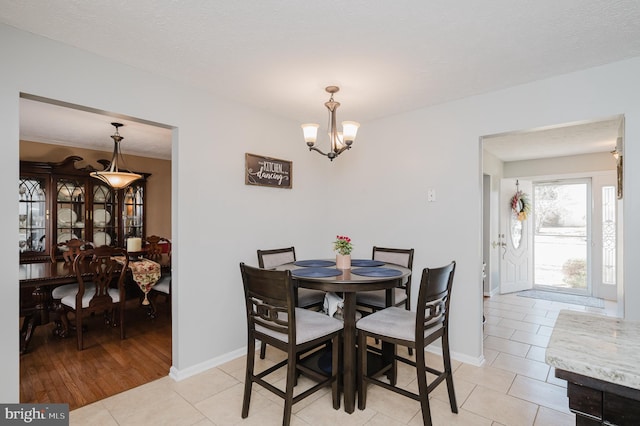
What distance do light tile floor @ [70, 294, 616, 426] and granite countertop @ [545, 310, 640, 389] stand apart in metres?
1.24

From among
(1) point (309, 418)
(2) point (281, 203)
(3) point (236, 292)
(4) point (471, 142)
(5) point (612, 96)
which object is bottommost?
(1) point (309, 418)

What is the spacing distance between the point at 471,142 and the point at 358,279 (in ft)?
5.56

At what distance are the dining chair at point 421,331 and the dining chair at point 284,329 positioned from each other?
17 cm

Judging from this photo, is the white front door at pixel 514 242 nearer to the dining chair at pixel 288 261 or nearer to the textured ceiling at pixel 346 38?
the textured ceiling at pixel 346 38

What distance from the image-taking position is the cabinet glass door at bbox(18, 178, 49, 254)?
13.3 feet

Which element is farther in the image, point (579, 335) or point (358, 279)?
point (358, 279)

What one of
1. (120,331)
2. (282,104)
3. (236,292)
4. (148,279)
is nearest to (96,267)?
(148,279)

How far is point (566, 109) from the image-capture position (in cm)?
238

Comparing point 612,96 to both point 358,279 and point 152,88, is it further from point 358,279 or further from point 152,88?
point 152,88

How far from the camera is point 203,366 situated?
2662mm

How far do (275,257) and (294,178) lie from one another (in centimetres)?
93

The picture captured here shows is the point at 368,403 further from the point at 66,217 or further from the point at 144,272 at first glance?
the point at 66,217

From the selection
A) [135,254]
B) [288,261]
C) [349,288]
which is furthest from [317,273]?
[135,254]

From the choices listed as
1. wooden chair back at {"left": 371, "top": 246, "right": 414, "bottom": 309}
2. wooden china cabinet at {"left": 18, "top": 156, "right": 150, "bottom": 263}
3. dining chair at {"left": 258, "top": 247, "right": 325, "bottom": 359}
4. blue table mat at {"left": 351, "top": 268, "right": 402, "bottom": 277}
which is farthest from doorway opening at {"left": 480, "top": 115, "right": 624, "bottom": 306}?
wooden china cabinet at {"left": 18, "top": 156, "right": 150, "bottom": 263}
